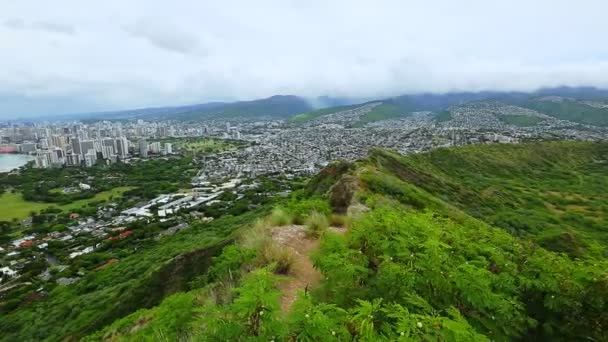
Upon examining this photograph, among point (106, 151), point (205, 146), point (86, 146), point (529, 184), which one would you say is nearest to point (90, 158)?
point (106, 151)

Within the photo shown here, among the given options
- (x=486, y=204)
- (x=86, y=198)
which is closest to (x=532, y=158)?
(x=486, y=204)

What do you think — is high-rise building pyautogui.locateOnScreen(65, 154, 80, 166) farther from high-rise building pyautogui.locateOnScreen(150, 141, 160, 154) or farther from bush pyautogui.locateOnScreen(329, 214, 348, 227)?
bush pyautogui.locateOnScreen(329, 214, 348, 227)

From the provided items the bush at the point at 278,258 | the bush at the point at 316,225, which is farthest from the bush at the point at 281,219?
the bush at the point at 278,258

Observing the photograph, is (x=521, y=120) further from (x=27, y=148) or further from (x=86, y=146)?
(x=27, y=148)

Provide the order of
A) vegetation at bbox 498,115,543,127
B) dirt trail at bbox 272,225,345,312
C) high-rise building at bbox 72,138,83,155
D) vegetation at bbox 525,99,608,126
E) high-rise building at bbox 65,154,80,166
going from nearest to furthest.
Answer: dirt trail at bbox 272,225,345,312 → high-rise building at bbox 65,154,80,166 → high-rise building at bbox 72,138,83,155 → vegetation at bbox 525,99,608,126 → vegetation at bbox 498,115,543,127

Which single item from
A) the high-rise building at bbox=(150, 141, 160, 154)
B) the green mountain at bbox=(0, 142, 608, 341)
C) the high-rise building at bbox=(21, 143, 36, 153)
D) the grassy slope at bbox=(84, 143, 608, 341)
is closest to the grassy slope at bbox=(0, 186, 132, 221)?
the high-rise building at bbox=(150, 141, 160, 154)

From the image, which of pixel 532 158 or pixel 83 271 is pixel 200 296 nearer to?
pixel 83 271
